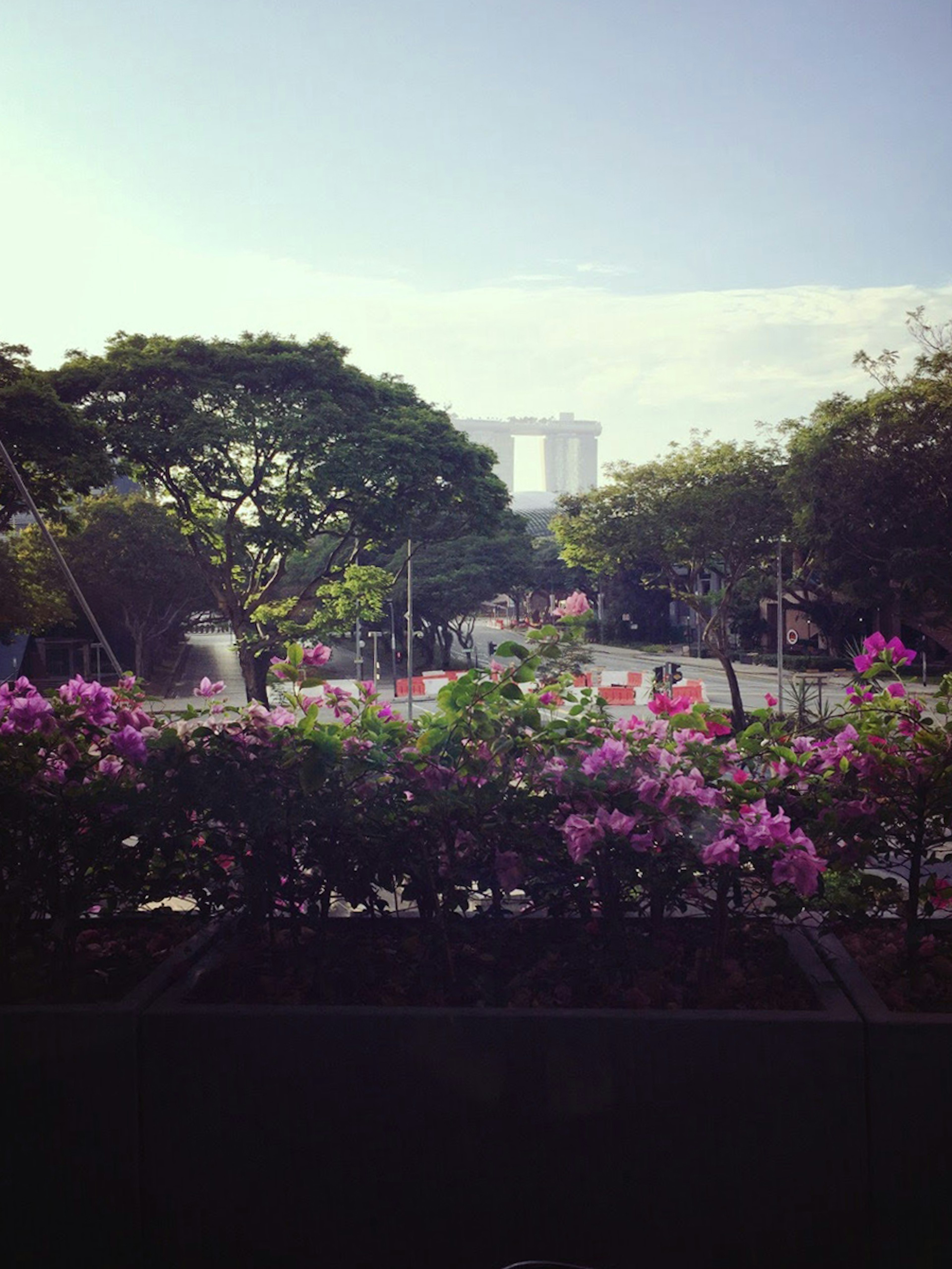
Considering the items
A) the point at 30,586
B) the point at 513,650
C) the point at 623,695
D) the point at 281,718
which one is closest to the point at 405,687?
the point at 623,695

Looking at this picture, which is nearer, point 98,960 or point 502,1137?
point 502,1137

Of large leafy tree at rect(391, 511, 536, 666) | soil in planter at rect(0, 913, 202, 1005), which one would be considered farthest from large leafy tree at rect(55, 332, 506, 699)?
soil in planter at rect(0, 913, 202, 1005)

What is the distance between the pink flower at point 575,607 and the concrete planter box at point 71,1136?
27.8 inches

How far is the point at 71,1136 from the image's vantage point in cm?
141

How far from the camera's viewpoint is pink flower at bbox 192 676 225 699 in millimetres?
1724

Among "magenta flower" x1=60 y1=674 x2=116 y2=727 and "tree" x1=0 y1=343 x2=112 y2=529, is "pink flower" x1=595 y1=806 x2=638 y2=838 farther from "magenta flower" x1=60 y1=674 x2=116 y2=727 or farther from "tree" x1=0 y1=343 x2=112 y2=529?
"tree" x1=0 y1=343 x2=112 y2=529

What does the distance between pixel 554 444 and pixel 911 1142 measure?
20474 mm

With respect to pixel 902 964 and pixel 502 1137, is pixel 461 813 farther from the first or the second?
pixel 902 964

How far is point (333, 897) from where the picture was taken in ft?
5.42

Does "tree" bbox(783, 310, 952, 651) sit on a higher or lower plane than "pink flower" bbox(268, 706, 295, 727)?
higher

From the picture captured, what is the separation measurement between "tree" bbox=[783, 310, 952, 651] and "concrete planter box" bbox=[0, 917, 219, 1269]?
13.2 m

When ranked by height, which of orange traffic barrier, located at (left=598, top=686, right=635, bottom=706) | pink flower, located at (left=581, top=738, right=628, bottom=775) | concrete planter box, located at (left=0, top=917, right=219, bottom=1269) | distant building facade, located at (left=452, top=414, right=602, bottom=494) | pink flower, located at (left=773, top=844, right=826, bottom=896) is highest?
distant building facade, located at (left=452, top=414, right=602, bottom=494)

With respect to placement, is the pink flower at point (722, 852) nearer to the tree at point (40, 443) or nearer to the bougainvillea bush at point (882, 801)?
the bougainvillea bush at point (882, 801)

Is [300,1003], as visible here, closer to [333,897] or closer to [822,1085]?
[333,897]
